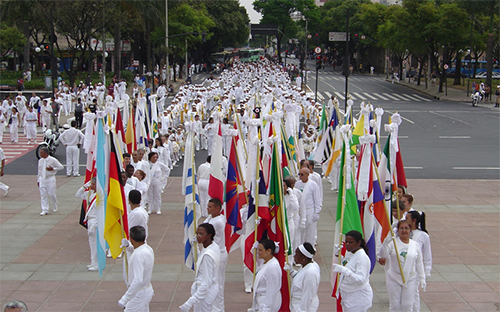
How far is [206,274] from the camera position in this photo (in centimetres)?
639

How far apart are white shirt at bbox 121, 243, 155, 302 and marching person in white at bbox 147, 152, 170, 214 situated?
628 centimetres

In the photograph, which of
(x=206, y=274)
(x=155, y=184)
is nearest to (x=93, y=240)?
(x=155, y=184)

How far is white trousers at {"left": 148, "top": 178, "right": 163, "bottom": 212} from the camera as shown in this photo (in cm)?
1308

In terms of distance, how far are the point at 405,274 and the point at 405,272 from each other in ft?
0.08

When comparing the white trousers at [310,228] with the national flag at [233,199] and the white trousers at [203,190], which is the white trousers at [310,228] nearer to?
the national flag at [233,199]

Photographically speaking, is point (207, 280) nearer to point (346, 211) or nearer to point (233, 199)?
point (346, 211)

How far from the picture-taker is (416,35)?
4741 cm

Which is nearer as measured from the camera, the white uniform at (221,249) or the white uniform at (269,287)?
the white uniform at (269,287)

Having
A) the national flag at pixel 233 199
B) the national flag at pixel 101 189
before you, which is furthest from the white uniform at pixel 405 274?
the national flag at pixel 101 189

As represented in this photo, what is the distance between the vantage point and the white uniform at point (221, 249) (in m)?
6.98

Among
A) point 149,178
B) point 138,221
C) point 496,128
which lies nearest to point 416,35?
point 496,128

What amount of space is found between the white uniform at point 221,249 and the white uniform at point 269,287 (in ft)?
2.43

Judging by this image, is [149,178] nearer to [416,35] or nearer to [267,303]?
[267,303]

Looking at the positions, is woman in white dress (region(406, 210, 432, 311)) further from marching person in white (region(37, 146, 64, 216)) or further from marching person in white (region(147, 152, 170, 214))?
marching person in white (region(37, 146, 64, 216))
